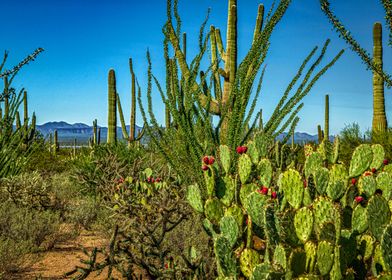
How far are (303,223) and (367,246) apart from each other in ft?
1.76

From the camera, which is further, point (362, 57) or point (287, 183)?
point (362, 57)

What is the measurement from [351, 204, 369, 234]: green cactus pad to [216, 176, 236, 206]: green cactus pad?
896 mm

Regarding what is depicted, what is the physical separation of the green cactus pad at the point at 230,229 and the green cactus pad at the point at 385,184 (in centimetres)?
112

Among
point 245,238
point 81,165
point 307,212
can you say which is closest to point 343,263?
point 307,212

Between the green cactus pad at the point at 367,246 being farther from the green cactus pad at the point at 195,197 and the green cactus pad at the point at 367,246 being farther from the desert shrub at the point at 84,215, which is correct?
the desert shrub at the point at 84,215

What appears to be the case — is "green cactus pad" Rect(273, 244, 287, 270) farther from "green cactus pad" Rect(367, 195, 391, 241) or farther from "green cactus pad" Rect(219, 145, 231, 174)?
"green cactus pad" Rect(219, 145, 231, 174)

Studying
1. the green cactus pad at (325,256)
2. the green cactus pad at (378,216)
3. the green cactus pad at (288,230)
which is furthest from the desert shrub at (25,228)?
the green cactus pad at (378,216)

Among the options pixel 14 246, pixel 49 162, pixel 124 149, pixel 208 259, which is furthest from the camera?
pixel 49 162

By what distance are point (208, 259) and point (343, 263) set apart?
4.78 feet

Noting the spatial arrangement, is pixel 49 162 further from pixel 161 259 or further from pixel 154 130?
pixel 161 259

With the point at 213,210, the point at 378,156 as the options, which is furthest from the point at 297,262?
the point at 378,156

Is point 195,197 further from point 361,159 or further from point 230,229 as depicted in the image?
point 361,159

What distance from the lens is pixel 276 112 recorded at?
5609mm

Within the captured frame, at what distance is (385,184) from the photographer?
10.9 feet
